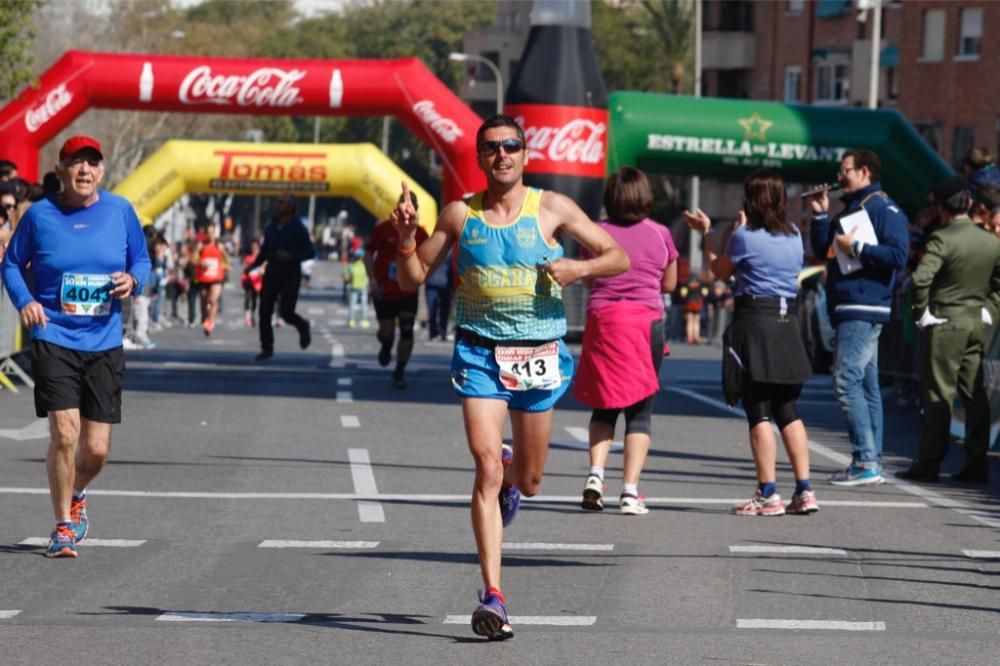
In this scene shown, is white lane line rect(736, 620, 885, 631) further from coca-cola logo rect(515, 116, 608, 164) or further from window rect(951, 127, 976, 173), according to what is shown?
window rect(951, 127, 976, 173)

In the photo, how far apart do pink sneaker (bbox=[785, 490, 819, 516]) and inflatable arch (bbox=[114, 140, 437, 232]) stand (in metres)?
26.5

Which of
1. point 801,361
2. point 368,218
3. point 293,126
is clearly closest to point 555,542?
point 801,361

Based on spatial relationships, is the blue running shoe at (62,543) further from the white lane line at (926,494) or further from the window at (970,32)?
the window at (970,32)

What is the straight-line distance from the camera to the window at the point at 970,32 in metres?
57.0

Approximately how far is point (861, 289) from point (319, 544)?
432cm

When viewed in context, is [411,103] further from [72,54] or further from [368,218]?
[368,218]

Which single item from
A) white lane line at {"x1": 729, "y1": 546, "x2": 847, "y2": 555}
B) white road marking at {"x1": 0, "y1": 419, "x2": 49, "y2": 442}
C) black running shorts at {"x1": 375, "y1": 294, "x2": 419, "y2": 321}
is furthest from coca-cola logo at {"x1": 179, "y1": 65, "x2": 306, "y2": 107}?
white lane line at {"x1": 729, "y1": 546, "x2": 847, "y2": 555}

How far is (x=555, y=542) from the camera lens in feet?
33.1

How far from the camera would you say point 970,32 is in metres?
57.4

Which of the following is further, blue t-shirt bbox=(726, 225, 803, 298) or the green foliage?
the green foliage

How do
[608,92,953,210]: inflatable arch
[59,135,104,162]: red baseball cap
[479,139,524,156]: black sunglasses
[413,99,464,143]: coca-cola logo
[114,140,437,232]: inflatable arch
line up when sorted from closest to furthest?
[479,139,524,156]: black sunglasses
[59,135,104,162]: red baseball cap
[608,92,953,210]: inflatable arch
[413,99,464,143]: coca-cola logo
[114,140,437,232]: inflatable arch

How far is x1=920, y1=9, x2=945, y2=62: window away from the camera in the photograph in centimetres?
5850

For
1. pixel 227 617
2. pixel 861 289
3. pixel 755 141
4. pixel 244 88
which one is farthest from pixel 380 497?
pixel 755 141

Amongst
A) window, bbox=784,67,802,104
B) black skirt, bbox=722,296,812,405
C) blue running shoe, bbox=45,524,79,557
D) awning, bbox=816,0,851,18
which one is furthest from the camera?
window, bbox=784,67,802,104
